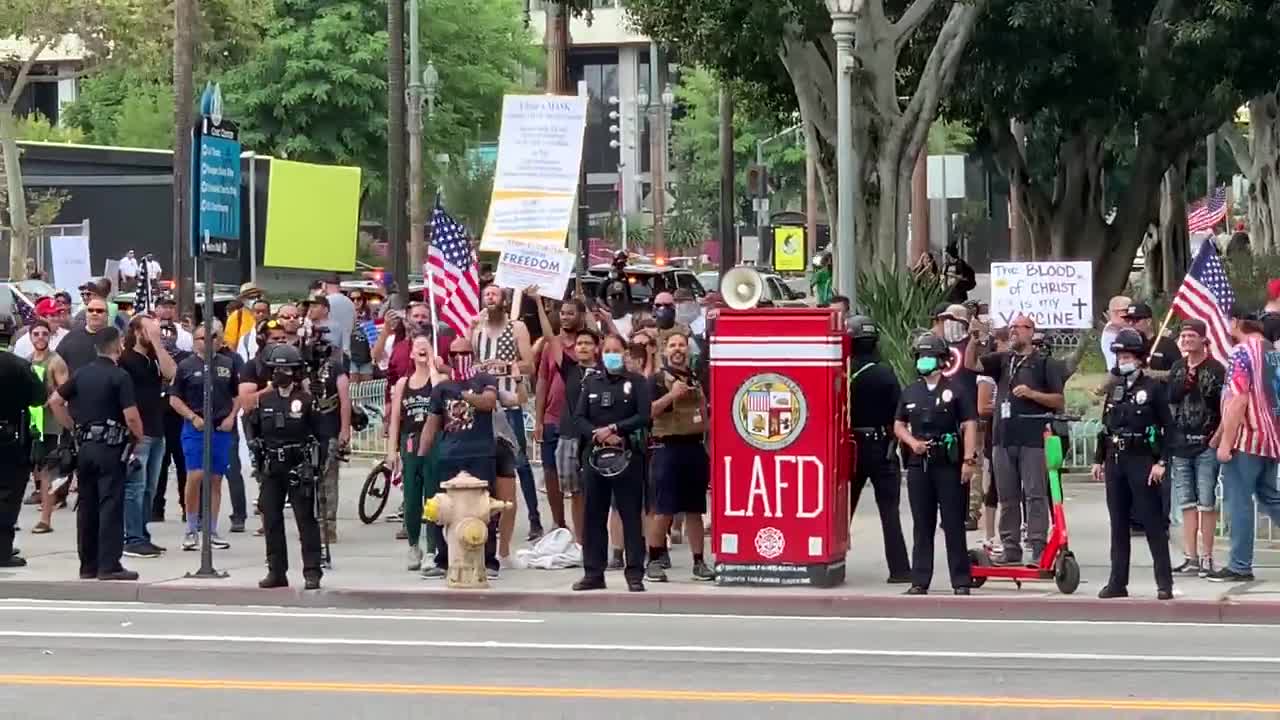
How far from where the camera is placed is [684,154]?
92688mm

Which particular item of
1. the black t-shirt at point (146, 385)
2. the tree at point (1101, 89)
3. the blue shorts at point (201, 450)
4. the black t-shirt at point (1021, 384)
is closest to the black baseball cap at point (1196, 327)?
the black t-shirt at point (1021, 384)

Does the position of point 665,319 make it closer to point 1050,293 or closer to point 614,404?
point 614,404

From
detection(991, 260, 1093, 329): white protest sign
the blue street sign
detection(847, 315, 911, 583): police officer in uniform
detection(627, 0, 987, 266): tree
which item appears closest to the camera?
detection(847, 315, 911, 583): police officer in uniform

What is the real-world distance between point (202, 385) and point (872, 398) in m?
5.78

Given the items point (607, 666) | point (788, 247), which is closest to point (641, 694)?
point (607, 666)

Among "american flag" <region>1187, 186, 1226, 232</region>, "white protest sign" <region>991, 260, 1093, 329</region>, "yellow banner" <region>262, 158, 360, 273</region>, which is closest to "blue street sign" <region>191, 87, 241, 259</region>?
"white protest sign" <region>991, 260, 1093, 329</region>

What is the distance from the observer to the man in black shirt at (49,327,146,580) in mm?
16844

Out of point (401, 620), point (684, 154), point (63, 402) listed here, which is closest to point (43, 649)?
point (401, 620)

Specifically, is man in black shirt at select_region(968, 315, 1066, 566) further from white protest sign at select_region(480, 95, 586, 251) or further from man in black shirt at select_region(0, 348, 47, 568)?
man in black shirt at select_region(0, 348, 47, 568)

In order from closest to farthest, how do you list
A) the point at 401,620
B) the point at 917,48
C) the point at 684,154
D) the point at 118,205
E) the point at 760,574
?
the point at 401,620
the point at 760,574
the point at 917,48
the point at 118,205
the point at 684,154

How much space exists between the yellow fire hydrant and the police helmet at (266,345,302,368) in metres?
1.41

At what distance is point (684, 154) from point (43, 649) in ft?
263

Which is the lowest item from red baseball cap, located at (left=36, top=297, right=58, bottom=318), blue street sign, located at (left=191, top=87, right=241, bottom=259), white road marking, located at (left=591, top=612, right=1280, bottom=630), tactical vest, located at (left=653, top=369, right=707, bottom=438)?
white road marking, located at (left=591, top=612, right=1280, bottom=630)

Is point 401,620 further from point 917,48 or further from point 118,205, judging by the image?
point 118,205
